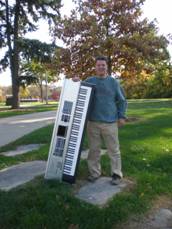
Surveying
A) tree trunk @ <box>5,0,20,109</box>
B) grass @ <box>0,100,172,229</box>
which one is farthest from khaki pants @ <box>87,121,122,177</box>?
tree trunk @ <box>5,0,20,109</box>

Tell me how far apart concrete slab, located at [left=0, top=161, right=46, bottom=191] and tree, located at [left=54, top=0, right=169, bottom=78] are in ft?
31.1

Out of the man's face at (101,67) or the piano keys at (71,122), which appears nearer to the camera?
the piano keys at (71,122)

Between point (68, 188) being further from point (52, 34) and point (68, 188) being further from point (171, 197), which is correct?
point (52, 34)

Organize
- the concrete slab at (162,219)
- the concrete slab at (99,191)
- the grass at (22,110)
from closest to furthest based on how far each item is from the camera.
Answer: the concrete slab at (162,219)
the concrete slab at (99,191)
the grass at (22,110)

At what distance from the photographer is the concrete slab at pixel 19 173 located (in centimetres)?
629

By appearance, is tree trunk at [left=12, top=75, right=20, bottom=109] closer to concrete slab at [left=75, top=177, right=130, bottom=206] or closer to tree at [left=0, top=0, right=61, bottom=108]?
tree at [left=0, top=0, right=61, bottom=108]

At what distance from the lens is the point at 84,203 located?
5543 mm

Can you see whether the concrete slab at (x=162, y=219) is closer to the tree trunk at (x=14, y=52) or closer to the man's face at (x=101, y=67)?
the man's face at (x=101, y=67)

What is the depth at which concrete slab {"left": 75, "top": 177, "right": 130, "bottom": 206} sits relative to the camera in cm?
571

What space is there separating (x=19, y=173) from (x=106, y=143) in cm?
149

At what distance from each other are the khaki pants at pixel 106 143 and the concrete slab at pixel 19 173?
2.85ft

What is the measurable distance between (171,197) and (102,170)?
1.33 metres

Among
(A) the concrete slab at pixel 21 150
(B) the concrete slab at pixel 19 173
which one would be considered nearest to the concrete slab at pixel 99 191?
(B) the concrete slab at pixel 19 173

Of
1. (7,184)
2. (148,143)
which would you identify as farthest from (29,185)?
(148,143)
